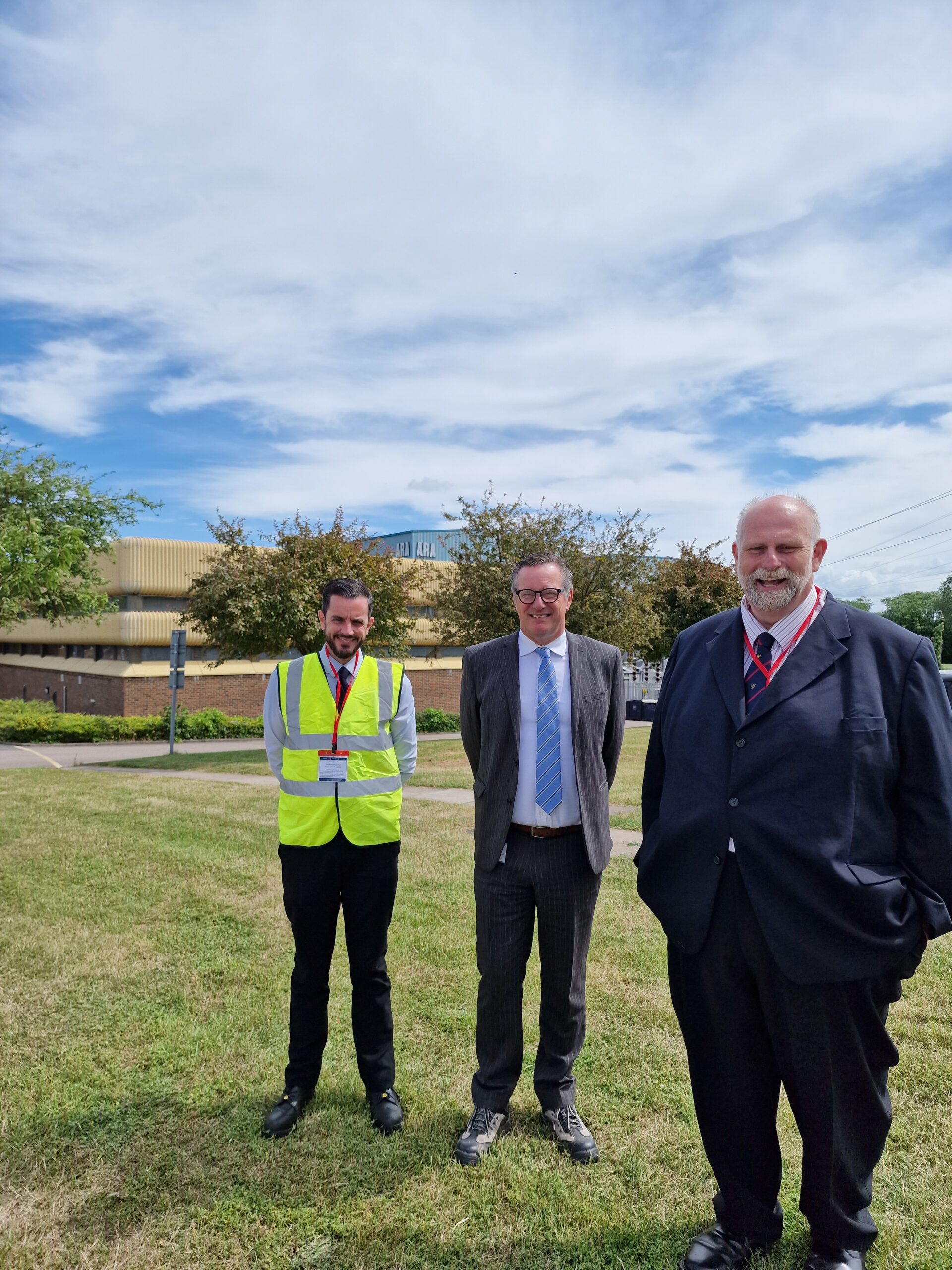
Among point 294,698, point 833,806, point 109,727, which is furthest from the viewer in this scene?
point 109,727

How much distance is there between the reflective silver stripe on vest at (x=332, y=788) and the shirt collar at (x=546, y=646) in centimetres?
86

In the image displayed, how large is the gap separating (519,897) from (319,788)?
3.16 feet

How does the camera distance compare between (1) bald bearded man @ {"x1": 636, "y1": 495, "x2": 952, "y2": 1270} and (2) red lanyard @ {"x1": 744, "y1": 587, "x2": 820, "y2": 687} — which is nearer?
(1) bald bearded man @ {"x1": 636, "y1": 495, "x2": 952, "y2": 1270}

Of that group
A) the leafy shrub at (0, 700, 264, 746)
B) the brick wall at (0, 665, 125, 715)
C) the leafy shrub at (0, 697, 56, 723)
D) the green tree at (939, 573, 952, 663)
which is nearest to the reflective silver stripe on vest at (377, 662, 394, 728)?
the leafy shrub at (0, 700, 264, 746)

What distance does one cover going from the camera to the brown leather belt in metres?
3.47

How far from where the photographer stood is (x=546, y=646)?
Answer: 366cm

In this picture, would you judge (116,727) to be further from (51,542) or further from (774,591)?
(774,591)

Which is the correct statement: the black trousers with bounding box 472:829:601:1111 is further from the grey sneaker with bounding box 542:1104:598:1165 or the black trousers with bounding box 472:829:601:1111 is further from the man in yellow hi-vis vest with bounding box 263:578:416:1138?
the man in yellow hi-vis vest with bounding box 263:578:416:1138

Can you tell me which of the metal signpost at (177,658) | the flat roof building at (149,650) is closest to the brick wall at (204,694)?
the flat roof building at (149,650)

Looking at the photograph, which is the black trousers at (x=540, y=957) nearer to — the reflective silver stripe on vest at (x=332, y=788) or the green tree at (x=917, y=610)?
the reflective silver stripe on vest at (x=332, y=788)

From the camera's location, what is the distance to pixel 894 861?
2.54 m

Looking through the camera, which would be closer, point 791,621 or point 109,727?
point 791,621

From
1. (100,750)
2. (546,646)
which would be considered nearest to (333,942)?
(546,646)

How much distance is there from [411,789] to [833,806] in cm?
1142
